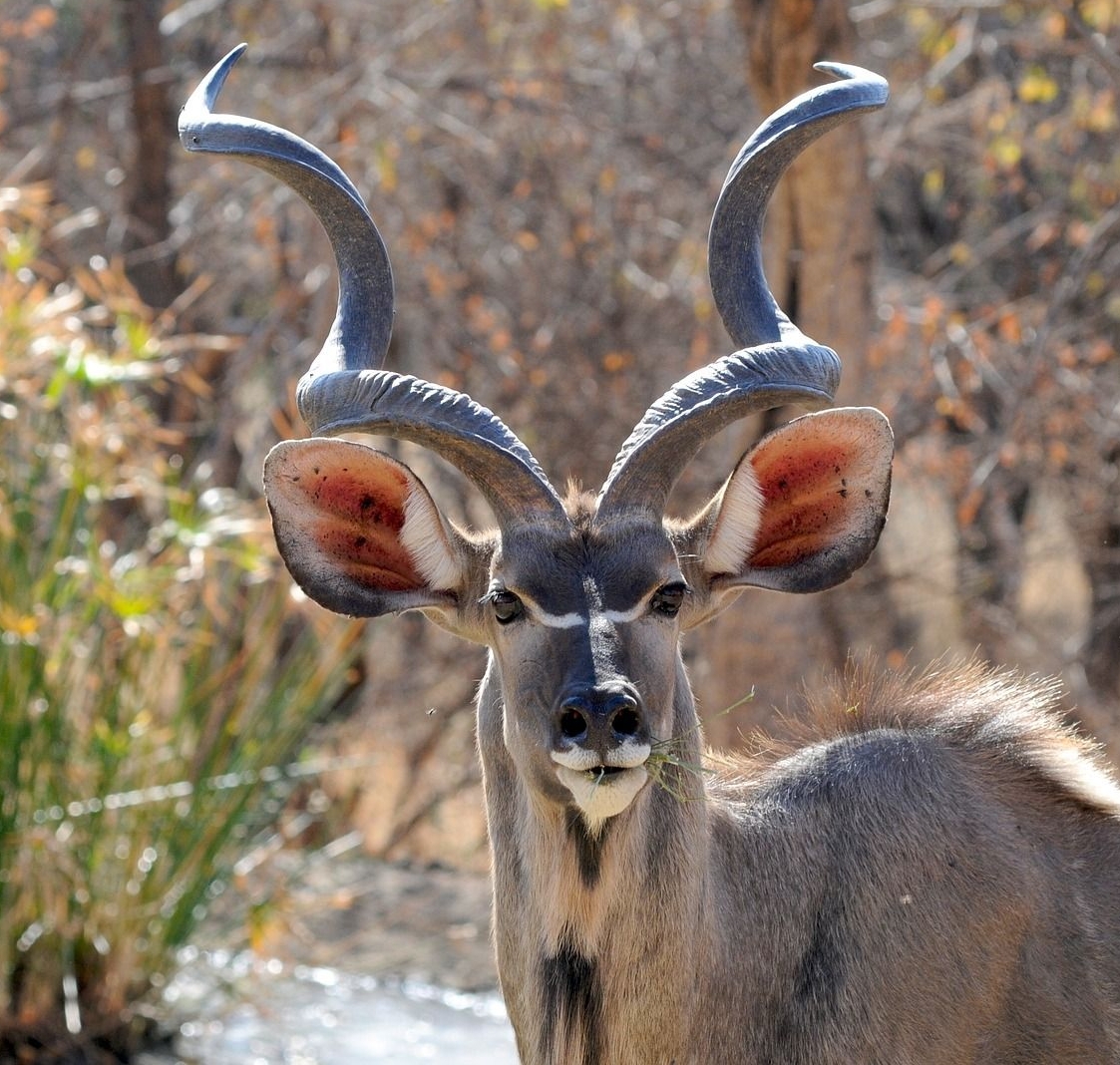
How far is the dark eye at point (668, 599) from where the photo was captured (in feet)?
11.8

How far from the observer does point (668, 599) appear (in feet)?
11.9

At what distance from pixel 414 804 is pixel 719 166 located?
4473mm

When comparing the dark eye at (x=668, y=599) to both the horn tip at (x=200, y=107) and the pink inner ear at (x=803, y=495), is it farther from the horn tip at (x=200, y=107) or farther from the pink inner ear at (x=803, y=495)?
the horn tip at (x=200, y=107)

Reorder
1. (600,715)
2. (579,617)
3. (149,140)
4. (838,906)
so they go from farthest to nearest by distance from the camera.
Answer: (149,140) < (838,906) < (579,617) < (600,715)

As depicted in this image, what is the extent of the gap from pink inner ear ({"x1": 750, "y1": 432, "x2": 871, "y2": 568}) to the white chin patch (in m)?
0.83

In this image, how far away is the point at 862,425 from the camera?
3.78 metres

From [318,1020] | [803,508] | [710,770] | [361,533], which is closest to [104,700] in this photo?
[318,1020]

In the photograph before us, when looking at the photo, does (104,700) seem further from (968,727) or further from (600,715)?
(600,715)

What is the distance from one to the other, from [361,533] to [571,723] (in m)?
0.89

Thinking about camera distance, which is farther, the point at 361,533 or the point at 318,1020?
the point at 318,1020

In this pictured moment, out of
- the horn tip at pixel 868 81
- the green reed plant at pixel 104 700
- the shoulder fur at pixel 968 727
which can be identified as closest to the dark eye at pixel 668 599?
the shoulder fur at pixel 968 727

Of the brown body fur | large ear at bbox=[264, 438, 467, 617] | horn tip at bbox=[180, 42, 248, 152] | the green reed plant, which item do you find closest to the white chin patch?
the brown body fur

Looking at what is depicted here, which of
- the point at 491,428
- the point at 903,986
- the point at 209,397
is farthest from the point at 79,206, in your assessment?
the point at 903,986

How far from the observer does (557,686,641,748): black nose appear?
321 centimetres
